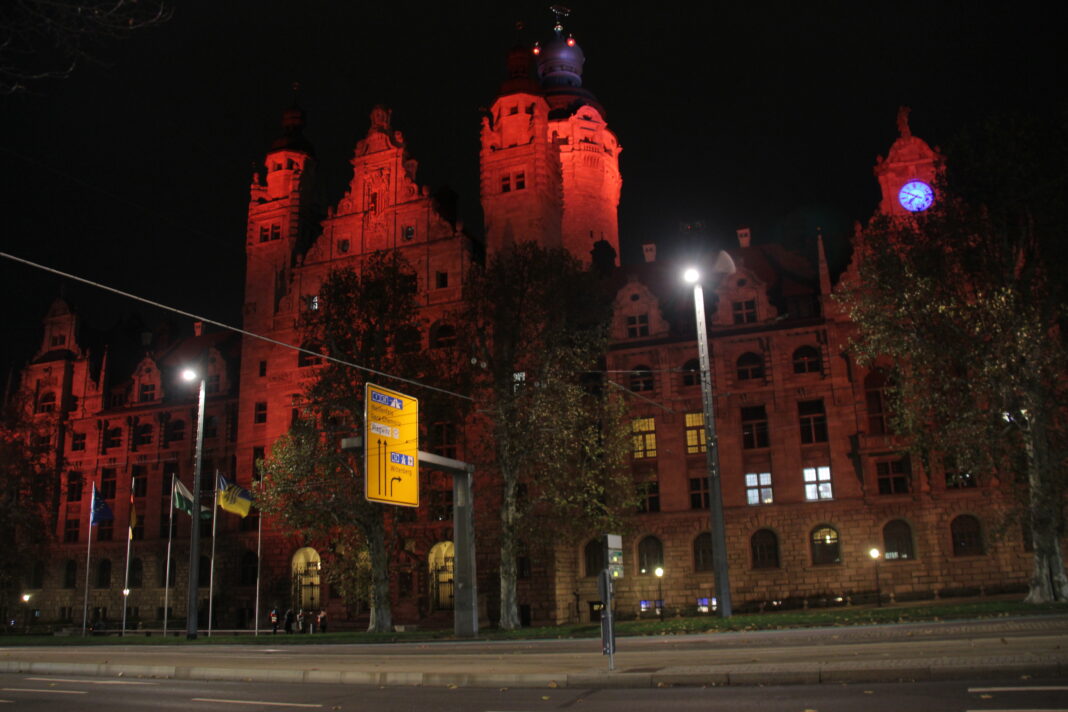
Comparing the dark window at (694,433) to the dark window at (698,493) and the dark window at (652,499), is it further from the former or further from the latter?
the dark window at (652,499)

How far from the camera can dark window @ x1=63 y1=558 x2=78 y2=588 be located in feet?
219

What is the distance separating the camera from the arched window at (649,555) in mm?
51906

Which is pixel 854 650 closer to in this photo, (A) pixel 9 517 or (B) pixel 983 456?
(B) pixel 983 456

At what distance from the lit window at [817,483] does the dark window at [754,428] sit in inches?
115

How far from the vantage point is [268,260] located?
63312 mm

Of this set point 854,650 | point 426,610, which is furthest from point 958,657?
point 426,610

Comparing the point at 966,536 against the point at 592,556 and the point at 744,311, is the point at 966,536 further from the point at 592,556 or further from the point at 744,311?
the point at 592,556

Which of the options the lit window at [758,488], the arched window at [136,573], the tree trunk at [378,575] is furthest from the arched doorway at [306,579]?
the lit window at [758,488]

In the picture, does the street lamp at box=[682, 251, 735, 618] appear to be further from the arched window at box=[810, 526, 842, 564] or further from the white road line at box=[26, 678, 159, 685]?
the arched window at box=[810, 526, 842, 564]

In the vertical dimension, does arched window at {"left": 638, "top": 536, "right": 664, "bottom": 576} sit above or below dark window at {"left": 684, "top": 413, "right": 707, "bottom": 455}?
below

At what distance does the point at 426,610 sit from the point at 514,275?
71.3 feet

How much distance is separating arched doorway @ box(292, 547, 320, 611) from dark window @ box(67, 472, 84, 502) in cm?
2291

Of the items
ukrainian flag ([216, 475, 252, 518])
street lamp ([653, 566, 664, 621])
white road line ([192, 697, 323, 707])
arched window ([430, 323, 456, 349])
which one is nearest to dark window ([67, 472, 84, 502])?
ukrainian flag ([216, 475, 252, 518])

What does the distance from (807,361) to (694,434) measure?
768cm
